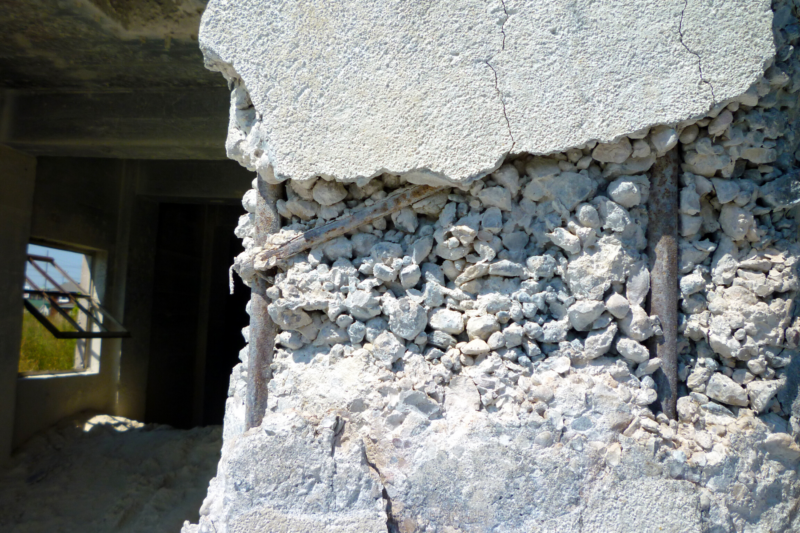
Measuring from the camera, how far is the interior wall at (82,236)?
185 inches

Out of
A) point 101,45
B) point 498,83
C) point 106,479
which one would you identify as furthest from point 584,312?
point 106,479

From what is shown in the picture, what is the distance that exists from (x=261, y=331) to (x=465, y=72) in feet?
3.23

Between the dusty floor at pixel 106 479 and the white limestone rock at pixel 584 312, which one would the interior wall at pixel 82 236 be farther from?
the white limestone rock at pixel 584 312

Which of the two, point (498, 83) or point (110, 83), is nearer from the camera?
point (498, 83)

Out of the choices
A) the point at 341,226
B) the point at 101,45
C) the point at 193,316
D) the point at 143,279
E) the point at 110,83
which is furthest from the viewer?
the point at 193,316

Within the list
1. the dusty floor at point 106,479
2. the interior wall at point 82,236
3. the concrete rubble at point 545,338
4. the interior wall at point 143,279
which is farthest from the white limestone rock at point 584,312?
the interior wall at point 82,236

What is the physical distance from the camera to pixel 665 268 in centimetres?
159

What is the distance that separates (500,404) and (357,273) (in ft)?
1.82

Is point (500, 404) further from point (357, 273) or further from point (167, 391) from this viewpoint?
point (167, 391)

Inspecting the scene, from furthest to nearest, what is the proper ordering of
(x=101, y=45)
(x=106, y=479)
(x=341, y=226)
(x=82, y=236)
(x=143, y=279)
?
1. (x=143, y=279)
2. (x=82, y=236)
3. (x=106, y=479)
4. (x=101, y=45)
5. (x=341, y=226)

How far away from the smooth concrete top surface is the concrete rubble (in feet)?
0.05

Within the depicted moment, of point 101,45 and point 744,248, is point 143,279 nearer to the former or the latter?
point 101,45

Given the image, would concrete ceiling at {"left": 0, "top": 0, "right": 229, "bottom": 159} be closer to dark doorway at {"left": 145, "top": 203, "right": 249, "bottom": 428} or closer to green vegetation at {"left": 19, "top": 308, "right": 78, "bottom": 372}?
green vegetation at {"left": 19, "top": 308, "right": 78, "bottom": 372}

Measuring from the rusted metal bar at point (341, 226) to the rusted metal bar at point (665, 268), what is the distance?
63cm
